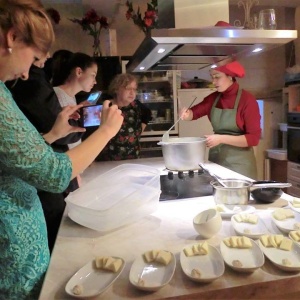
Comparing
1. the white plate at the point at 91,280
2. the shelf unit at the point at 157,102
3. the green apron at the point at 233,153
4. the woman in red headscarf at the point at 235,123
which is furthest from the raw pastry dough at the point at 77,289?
the shelf unit at the point at 157,102

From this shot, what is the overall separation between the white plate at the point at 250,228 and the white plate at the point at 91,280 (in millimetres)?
368

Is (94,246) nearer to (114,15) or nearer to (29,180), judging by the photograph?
(29,180)

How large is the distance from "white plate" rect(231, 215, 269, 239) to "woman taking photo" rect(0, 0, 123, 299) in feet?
1.54

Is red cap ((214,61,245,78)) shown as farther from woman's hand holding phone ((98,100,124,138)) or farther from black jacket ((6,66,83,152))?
woman's hand holding phone ((98,100,124,138))

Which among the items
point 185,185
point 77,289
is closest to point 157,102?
point 185,185

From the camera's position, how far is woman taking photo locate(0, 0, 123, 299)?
662mm

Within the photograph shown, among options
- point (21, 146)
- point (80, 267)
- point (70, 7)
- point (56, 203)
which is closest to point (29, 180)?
point (21, 146)

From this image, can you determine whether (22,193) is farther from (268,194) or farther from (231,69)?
(231,69)

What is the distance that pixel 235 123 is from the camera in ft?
6.65

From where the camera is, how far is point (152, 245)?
0.87m

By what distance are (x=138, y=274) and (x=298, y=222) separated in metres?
0.54

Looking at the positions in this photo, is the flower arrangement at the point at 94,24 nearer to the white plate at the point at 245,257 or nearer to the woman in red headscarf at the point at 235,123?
the woman in red headscarf at the point at 235,123

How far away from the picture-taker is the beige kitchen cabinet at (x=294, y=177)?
2.91 meters

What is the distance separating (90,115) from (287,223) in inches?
32.9
